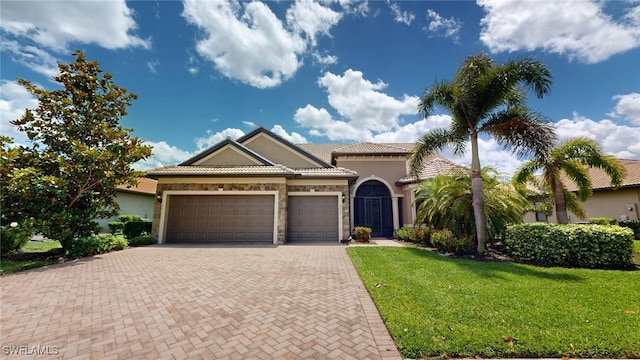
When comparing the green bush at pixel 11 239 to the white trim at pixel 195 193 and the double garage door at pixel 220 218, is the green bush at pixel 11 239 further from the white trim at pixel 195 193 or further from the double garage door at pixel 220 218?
the double garage door at pixel 220 218

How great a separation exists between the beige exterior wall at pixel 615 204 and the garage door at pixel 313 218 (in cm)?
1385

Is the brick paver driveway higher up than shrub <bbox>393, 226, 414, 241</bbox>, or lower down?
lower down

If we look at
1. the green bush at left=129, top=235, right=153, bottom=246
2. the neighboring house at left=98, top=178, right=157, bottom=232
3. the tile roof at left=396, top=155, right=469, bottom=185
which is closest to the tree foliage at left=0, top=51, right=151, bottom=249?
the green bush at left=129, top=235, right=153, bottom=246

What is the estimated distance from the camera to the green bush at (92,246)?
8945mm

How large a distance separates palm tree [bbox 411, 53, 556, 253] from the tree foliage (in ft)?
40.8

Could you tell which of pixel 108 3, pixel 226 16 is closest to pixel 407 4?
pixel 226 16

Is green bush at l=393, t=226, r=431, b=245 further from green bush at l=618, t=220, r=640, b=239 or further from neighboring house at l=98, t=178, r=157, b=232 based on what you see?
neighboring house at l=98, t=178, r=157, b=232

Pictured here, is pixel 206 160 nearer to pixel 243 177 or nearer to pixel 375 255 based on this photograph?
pixel 243 177

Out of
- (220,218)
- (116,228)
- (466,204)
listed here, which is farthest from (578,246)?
(116,228)

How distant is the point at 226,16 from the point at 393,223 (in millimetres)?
14160

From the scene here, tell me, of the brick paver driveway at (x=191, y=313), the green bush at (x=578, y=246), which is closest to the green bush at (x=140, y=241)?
the brick paver driveway at (x=191, y=313)

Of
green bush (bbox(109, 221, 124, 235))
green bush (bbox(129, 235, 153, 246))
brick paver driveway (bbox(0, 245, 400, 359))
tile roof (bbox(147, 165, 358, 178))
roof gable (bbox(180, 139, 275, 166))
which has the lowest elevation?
brick paver driveway (bbox(0, 245, 400, 359))

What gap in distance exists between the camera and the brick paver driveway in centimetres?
323

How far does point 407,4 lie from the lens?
9531mm
